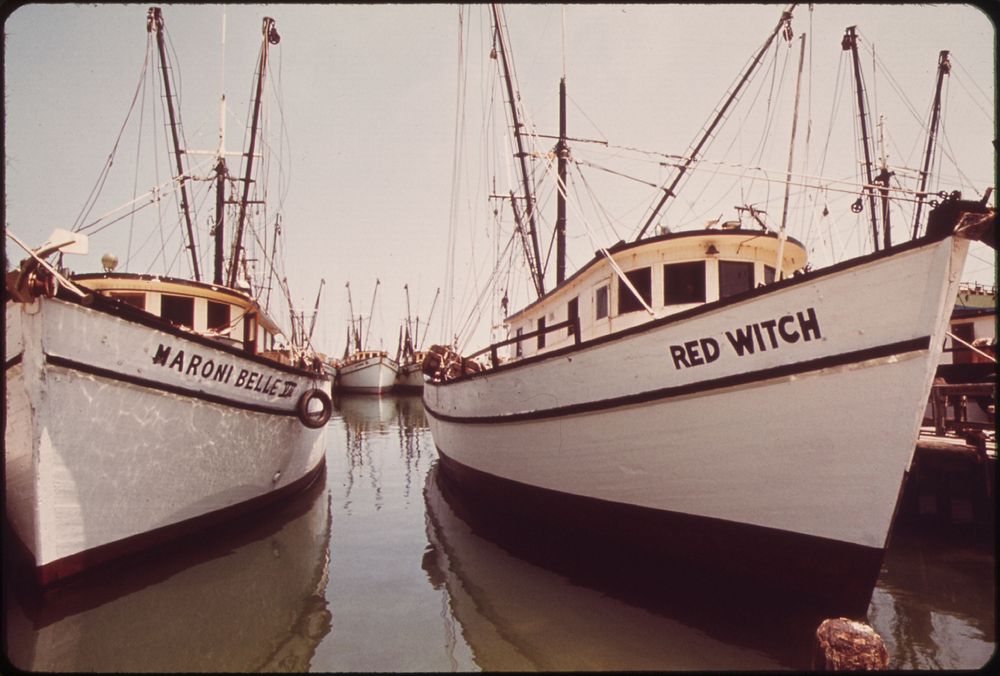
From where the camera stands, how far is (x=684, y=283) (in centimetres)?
777

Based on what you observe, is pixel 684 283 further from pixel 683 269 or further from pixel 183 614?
pixel 183 614

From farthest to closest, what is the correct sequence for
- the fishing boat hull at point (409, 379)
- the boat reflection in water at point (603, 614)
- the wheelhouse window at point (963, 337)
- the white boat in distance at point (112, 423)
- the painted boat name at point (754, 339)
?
the fishing boat hull at point (409, 379) → the wheelhouse window at point (963, 337) → the white boat in distance at point (112, 423) → the painted boat name at point (754, 339) → the boat reflection in water at point (603, 614)

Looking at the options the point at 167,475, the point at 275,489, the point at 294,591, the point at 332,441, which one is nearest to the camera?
the point at 294,591

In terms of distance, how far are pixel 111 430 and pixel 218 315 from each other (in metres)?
4.11

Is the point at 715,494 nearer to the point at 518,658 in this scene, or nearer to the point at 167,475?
the point at 518,658

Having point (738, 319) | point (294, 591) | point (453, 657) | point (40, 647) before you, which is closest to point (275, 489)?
point (294, 591)

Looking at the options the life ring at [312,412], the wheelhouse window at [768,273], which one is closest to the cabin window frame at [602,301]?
the wheelhouse window at [768,273]

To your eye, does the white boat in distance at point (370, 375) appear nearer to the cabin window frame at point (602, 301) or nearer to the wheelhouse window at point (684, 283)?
the cabin window frame at point (602, 301)

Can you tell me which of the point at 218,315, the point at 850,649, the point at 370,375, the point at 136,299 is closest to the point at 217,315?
the point at 218,315

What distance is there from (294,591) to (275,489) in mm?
3521

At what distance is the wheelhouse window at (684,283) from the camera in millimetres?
7715

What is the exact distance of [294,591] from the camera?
590cm

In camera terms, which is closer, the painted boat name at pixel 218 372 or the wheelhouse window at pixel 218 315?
the painted boat name at pixel 218 372

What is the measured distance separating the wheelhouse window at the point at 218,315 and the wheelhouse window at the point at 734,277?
8.51 metres
